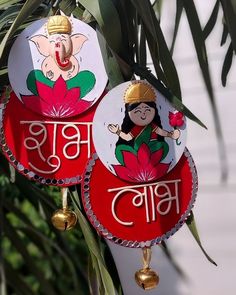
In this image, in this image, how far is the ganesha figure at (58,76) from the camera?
23.1 inches

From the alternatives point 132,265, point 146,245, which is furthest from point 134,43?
point 132,265

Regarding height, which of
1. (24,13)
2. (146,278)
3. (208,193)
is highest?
(24,13)

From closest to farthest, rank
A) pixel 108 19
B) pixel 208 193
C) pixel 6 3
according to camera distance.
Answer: pixel 108 19 < pixel 6 3 < pixel 208 193

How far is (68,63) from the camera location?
1.94 feet

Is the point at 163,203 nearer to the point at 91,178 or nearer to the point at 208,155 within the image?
the point at 91,178

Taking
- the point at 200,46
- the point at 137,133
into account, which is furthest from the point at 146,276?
the point at 200,46

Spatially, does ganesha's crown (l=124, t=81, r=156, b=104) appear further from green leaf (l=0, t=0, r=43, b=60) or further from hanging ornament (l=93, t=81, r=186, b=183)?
green leaf (l=0, t=0, r=43, b=60)

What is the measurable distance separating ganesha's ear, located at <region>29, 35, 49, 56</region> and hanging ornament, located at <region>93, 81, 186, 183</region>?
2.5 inches

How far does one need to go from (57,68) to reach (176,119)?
0.11 metres

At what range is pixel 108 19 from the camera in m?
0.58

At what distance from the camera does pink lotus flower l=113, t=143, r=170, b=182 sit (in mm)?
591

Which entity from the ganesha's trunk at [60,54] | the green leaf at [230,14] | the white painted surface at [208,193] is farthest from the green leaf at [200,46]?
the white painted surface at [208,193]

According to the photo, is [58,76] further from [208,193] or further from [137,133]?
[208,193]

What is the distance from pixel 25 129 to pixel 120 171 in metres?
0.08
